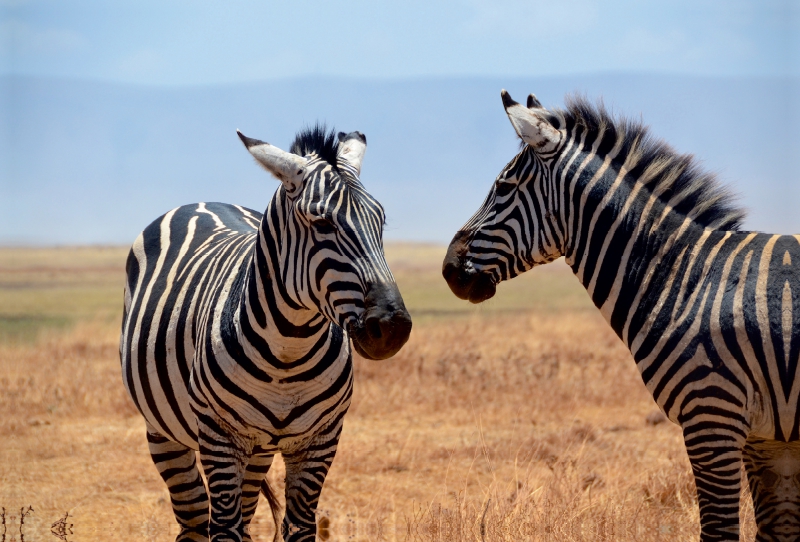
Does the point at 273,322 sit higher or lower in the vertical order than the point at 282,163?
lower

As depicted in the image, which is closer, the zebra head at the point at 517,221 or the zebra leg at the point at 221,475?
the zebra leg at the point at 221,475

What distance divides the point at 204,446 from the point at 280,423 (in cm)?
44

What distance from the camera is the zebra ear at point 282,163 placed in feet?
13.7

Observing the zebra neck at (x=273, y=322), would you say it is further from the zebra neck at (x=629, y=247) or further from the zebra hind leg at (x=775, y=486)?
the zebra hind leg at (x=775, y=486)

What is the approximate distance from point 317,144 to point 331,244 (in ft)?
2.32

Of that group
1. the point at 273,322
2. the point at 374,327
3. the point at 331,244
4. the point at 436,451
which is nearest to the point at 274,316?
the point at 273,322

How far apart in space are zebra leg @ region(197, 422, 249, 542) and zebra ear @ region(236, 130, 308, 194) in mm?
1330

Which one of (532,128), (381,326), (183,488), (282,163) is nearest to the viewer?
(381,326)

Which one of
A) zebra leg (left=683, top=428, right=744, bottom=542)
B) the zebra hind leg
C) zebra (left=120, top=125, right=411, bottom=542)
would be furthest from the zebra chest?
the zebra hind leg

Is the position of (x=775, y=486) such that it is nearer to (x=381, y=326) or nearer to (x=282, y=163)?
(x=381, y=326)

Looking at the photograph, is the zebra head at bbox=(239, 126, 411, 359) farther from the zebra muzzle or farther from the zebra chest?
the zebra chest

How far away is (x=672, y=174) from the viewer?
4590mm

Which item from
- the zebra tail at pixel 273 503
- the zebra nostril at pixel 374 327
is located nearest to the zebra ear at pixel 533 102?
the zebra nostril at pixel 374 327

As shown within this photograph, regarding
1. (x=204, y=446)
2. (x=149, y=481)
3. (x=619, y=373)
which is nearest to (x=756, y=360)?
(x=204, y=446)
